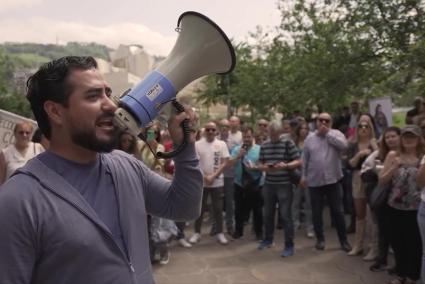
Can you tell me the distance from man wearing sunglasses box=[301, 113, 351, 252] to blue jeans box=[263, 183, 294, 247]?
0.34 meters

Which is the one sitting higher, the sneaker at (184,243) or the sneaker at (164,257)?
the sneaker at (164,257)

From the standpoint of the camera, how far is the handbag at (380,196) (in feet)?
15.9

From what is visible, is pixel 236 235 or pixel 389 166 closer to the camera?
pixel 389 166

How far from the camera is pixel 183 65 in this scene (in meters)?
1.88

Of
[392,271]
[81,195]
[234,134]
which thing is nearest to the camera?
[81,195]

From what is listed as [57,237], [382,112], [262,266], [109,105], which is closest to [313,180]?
[262,266]

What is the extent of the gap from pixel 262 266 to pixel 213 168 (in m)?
1.77

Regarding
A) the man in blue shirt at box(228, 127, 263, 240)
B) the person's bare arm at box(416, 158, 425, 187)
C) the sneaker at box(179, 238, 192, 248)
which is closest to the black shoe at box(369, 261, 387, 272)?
the person's bare arm at box(416, 158, 425, 187)

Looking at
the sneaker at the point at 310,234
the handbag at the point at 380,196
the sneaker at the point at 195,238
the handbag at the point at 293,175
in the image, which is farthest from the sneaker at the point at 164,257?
the handbag at the point at 380,196

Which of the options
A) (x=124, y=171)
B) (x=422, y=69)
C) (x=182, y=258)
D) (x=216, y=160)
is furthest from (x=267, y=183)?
(x=124, y=171)

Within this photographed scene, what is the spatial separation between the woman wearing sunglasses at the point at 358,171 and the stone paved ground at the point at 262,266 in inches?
11.4

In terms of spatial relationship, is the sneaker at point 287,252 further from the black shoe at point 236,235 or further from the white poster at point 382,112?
the white poster at point 382,112

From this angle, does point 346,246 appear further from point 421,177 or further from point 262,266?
point 421,177

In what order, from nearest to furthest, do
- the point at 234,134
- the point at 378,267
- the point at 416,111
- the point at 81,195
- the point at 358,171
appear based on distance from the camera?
the point at 81,195 → the point at 378,267 → the point at 358,171 → the point at 416,111 → the point at 234,134
